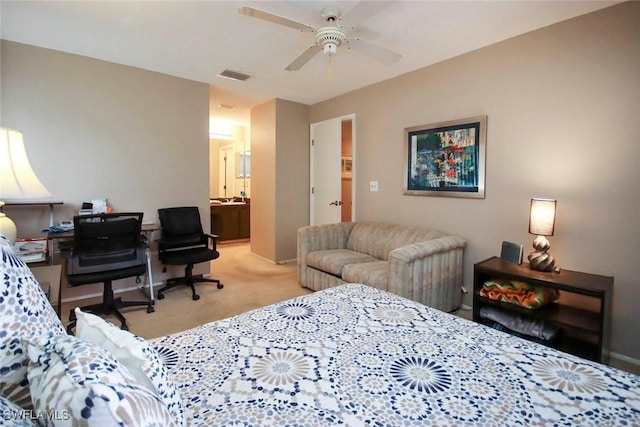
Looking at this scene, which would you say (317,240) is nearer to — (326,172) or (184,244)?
(326,172)

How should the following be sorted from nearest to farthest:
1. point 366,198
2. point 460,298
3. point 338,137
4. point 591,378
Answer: point 591,378 → point 460,298 → point 366,198 → point 338,137

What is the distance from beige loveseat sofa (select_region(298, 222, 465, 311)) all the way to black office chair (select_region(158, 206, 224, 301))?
1183 mm

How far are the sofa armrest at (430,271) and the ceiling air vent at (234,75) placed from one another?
8.89 ft

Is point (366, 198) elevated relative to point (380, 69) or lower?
lower

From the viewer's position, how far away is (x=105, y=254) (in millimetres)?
2707

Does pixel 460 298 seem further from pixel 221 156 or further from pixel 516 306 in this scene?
pixel 221 156

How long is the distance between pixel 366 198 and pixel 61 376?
379 cm

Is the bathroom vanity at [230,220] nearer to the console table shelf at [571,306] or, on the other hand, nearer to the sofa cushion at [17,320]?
the console table shelf at [571,306]

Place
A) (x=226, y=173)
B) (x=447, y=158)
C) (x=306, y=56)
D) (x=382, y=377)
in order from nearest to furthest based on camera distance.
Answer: (x=382, y=377), (x=306, y=56), (x=447, y=158), (x=226, y=173)

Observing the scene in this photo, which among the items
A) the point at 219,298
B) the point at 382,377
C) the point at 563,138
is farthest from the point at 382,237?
the point at 382,377

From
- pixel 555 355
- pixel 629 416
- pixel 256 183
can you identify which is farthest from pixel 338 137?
pixel 629 416

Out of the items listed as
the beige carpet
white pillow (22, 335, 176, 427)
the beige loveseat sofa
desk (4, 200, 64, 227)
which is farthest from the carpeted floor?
white pillow (22, 335, 176, 427)

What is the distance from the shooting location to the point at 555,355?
3.77 feet

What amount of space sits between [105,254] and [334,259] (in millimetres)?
2129
